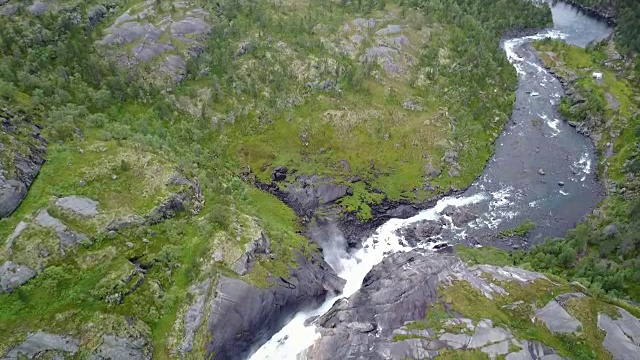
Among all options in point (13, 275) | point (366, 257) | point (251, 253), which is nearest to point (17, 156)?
point (13, 275)

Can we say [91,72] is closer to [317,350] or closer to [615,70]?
[317,350]

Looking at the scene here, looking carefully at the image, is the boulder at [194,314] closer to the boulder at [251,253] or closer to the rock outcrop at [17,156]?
the boulder at [251,253]

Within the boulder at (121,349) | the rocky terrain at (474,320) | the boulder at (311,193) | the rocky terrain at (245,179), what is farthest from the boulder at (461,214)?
the boulder at (121,349)

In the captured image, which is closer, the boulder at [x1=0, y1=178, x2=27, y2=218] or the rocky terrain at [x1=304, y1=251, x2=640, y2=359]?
the rocky terrain at [x1=304, y1=251, x2=640, y2=359]

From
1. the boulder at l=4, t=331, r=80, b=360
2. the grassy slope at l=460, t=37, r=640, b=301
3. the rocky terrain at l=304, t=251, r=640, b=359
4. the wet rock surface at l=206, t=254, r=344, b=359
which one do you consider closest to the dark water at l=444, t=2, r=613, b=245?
the grassy slope at l=460, t=37, r=640, b=301

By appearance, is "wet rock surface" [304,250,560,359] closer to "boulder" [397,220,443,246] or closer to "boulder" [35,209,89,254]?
"boulder" [397,220,443,246]

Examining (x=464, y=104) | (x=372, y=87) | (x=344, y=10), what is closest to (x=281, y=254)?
(x=372, y=87)
